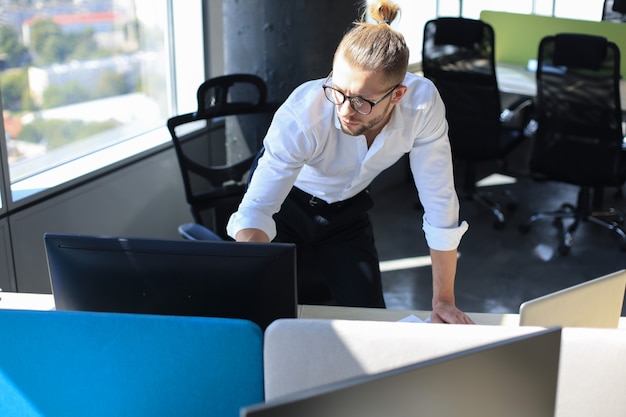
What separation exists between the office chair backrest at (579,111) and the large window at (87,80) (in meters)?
1.90

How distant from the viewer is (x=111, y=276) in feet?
5.49

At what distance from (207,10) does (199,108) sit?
4.55ft

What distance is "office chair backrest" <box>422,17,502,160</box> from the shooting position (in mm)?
4539

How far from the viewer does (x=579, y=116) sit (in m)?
4.23

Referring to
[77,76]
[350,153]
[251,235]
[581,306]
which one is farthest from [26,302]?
[77,76]

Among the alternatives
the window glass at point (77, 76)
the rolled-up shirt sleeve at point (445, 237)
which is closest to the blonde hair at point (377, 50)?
the rolled-up shirt sleeve at point (445, 237)

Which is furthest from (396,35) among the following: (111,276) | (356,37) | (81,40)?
(81,40)

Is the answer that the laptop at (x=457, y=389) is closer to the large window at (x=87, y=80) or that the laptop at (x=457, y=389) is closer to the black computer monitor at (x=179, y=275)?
the black computer monitor at (x=179, y=275)

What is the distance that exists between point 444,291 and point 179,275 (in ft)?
2.61

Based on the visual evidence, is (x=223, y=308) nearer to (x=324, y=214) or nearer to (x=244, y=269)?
(x=244, y=269)

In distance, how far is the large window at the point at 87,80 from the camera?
10.9ft

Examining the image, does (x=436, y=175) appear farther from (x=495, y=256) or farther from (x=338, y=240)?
(x=495, y=256)

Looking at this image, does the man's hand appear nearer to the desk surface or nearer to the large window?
the desk surface

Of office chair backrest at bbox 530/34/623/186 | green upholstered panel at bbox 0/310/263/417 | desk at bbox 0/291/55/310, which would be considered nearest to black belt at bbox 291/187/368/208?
desk at bbox 0/291/55/310
